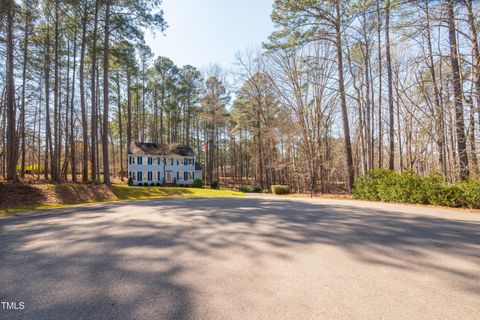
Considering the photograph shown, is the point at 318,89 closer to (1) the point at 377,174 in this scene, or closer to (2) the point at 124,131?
(1) the point at 377,174

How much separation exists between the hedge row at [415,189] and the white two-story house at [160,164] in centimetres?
2267

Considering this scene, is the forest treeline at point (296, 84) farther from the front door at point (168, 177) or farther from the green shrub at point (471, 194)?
the front door at point (168, 177)

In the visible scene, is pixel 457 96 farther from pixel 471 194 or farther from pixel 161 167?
pixel 161 167

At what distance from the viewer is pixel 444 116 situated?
8.65m

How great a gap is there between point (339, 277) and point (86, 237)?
4.69 meters

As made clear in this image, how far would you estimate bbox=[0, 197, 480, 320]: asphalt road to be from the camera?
210 centimetres

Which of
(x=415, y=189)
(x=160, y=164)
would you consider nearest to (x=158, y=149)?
(x=160, y=164)

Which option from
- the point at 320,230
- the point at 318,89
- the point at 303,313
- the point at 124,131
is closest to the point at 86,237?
the point at 303,313

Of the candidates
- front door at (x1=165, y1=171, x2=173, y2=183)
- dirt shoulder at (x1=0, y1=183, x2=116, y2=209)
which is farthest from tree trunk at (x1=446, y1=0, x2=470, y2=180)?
front door at (x1=165, y1=171, x2=173, y2=183)

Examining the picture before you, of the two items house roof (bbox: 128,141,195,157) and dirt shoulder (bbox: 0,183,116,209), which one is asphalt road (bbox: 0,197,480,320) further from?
house roof (bbox: 128,141,195,157)

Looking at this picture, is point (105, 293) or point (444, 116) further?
point (444, 116)

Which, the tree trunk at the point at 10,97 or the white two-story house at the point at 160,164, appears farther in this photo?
the white two-story house at the point at 160,164

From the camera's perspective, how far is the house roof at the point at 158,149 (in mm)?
29016

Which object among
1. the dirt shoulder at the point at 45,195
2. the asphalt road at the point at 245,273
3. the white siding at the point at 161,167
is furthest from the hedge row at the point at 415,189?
the white siding at the point at 161,167
